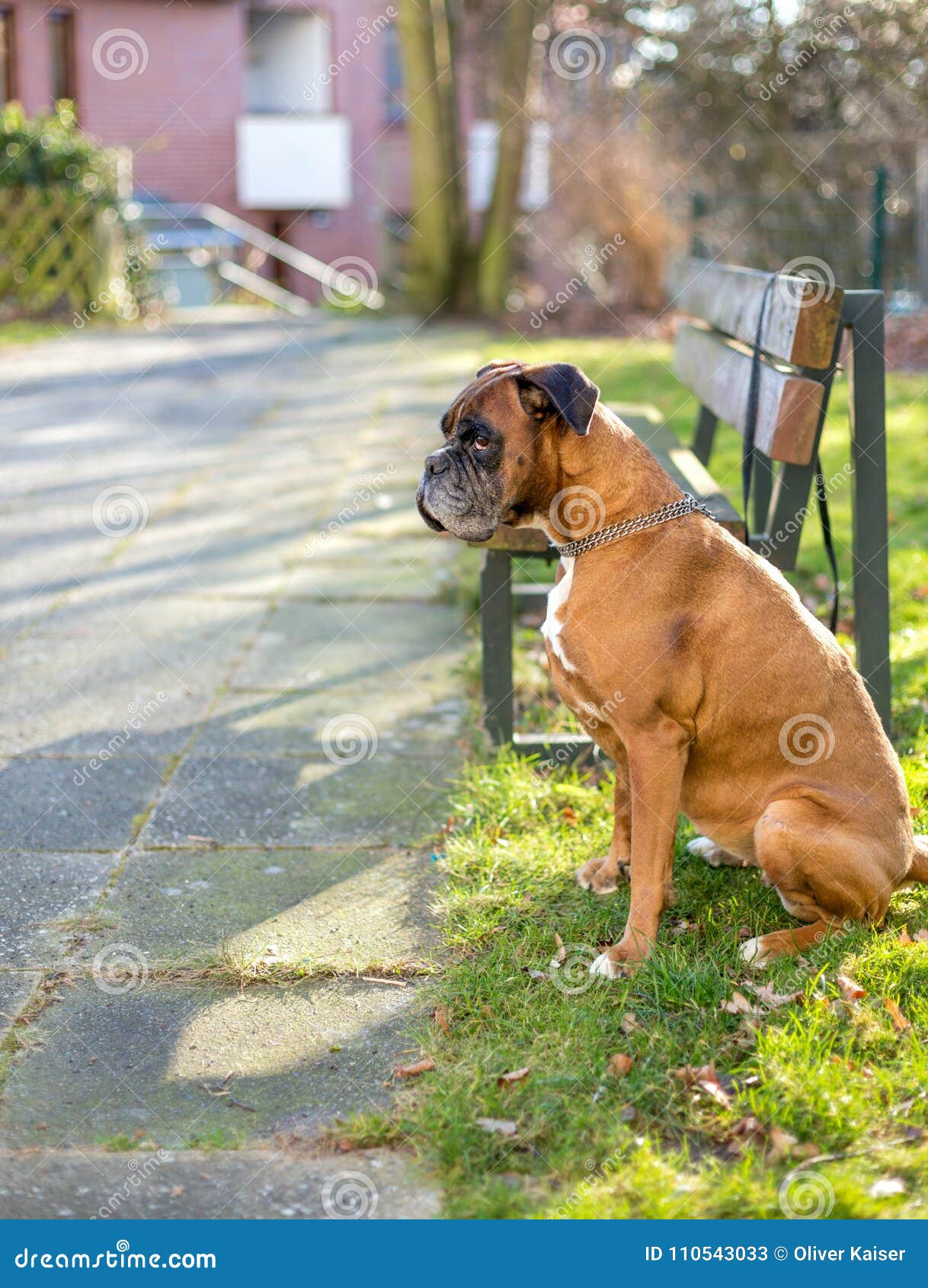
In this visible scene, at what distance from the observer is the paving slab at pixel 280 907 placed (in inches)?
→ 137

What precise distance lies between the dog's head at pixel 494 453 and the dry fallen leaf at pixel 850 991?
56.1 inches

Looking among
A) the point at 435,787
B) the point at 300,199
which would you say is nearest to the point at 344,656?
the point at 435,787

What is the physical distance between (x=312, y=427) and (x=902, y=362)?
5.84m

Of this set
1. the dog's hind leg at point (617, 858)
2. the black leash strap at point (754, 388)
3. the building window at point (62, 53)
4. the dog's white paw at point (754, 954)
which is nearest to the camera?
the dog's white paw at point (754, 954)

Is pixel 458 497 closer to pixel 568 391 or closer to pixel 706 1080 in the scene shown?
pixel 568 391

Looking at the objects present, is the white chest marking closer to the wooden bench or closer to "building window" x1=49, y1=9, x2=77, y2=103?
the wooden bench

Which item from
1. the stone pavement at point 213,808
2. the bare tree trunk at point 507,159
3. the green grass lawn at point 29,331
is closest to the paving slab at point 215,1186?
the stone pavement at point 213,808

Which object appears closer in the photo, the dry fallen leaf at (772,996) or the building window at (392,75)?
the dry fallen leaf at (772,996)

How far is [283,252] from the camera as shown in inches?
1023

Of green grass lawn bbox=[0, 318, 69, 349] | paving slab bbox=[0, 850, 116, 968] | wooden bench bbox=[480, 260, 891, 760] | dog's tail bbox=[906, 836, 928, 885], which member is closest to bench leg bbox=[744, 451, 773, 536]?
wooden bench bbox=[480, 260, 891, 760]

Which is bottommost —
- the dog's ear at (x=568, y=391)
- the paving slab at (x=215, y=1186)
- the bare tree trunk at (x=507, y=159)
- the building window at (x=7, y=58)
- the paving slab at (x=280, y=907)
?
the paving slab at (x=280, y=907)

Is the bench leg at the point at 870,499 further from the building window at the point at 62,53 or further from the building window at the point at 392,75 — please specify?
the building window at the point at 392,75

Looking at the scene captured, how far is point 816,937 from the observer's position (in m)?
3.29

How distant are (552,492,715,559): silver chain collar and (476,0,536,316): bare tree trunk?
1301cm
